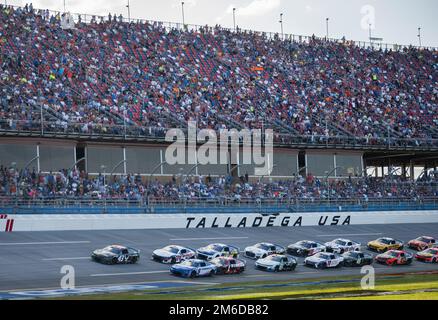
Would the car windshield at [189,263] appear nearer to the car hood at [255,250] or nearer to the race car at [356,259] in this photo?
the car hood at [255,250]

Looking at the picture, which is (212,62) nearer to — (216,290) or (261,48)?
(261,48)

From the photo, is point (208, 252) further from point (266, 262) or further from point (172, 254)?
point (266, 262)

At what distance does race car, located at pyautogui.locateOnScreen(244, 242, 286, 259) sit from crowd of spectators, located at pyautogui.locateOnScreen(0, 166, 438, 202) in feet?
31.5

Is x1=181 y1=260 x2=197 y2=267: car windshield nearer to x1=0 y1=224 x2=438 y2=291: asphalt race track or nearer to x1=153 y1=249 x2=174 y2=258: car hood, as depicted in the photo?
→ x1=0 y1=224 x2=438 y2=291: asphalt race track

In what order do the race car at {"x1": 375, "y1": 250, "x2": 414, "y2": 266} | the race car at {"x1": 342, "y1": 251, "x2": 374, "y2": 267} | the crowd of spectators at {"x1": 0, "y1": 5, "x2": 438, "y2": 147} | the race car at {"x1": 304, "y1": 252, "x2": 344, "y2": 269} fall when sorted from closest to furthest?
the race car at {"x1": 304, "y1": 252, "x2": 344, "y2": 269} → the race car at {"x1": 342, "y1": 251, "x2": 374, "y2": 267} → the race car at {"x1": 375, "y1": 250, "x2": 414, "y2": 266} → the crowd of spectators at {"x1": 0, "y1": 5, "x2": 438, "y2": 147}

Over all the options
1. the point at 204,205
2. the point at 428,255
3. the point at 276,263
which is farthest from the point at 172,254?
the point at 428,255

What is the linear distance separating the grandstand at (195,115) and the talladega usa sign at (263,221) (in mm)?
906

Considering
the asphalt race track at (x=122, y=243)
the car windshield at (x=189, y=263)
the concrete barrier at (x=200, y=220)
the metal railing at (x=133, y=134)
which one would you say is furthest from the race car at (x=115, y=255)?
the metal railing at (x=133, y=134)

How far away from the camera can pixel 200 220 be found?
54.8m

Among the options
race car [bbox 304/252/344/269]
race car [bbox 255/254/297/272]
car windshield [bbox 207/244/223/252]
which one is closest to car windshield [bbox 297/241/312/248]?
race car [bbox 304/252/344/269]

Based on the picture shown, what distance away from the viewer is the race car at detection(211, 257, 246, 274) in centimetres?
4141

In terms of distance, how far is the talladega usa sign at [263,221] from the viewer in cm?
5483
